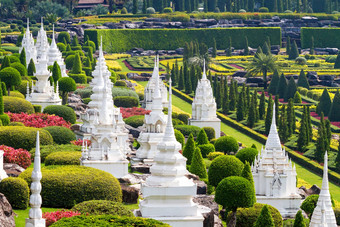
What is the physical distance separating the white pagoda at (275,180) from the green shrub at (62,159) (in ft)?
26.9

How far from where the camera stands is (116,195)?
1427 inches

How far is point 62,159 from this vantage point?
41.3 meters

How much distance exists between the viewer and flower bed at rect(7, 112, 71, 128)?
177 feet

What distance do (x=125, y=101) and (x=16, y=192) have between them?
126ft

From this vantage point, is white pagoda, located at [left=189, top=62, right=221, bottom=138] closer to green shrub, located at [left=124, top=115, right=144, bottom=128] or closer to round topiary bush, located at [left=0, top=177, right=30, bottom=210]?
green shrub, located at [left=124, top=115, right=144, bottom=128]

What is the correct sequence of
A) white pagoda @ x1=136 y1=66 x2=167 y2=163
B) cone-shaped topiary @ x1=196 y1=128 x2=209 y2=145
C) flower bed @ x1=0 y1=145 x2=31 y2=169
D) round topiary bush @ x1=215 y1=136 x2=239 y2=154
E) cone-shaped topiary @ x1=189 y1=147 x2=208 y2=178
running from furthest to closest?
round topiary bush @ x1=215 y1=136 x2=239 y2=154 → cone-shaped topiary @ x1=196 y1=128 x2=209 y2=145 → white pagoda @ x1=136 y1=66 x2=167 y2=163 → cone-shaped topiary @ x1=189 y1=147 x2=208 y2=178 → flower bed @ x1=0 y1=145 x2=31 y2=169

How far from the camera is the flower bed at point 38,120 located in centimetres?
5381

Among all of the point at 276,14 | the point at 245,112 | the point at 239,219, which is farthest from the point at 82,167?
the point at 276,14

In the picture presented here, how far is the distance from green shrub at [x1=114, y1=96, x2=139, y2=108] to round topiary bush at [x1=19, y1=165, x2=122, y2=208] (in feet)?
112

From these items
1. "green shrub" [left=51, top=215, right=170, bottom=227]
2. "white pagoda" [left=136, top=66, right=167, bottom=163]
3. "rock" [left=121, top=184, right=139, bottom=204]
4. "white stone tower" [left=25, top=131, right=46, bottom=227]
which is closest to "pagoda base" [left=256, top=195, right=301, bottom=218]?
"white pagoda" [left=136, top=66, right=167, bottom=163]

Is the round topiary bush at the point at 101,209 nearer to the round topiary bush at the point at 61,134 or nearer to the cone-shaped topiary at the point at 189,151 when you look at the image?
the cone-shaped topiary at the point at 189,151

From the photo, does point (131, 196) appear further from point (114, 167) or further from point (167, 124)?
point (167, 124)

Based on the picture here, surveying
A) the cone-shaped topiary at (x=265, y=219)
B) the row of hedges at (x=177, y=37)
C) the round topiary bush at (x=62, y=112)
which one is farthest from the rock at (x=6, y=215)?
the row of hedges at (x=177, y=37)

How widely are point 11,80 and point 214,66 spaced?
48.8 metres
